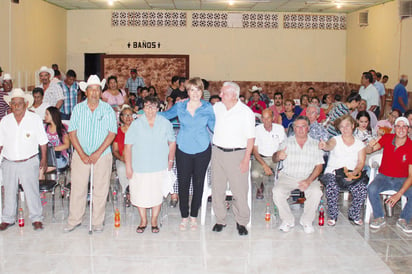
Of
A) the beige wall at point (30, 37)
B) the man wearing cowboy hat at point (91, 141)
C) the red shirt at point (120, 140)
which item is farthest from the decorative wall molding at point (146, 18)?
the man wearing cowboy hat at point (91, 141)

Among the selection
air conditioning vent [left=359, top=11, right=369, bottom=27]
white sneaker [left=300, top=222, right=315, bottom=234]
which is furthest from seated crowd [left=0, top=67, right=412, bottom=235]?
air conditioning vent [left=359, top=11, right=369, bottom=27]

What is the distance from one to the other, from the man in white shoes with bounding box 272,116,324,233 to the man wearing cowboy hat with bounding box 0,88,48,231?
2.33 meters

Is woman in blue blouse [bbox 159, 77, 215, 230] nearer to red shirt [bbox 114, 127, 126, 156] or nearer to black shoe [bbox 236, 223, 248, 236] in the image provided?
black shoe [bbox 236, 223, 248, 236]

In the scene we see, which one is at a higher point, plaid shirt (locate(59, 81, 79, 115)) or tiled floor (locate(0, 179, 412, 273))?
plaid shirt (locate(59, 81, 79, 115))

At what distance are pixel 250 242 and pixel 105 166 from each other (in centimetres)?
154

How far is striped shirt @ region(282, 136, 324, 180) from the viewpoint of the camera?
4996 millimetres

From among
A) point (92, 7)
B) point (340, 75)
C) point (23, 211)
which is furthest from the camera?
point (340, 75)

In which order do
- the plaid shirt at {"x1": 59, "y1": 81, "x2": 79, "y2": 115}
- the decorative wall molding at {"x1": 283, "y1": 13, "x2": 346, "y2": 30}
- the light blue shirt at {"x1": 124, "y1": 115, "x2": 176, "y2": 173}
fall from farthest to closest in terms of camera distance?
the decorative wall molding at {"x1": 283, "y1": 13, "x2": 346, "y2": 30}
the plaid shirt at {"x1": 59, "y1": 81, "x2": 79, "y2": 115}
the light blue shirt at {"x1": 124, "y1": 115, "x2": 176, "y2": 173}

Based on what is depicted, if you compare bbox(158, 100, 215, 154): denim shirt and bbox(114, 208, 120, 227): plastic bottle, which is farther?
bbox(114, 208, 120, 227): plastic bottle

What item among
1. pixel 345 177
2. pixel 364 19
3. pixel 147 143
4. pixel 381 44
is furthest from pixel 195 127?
pixel 364 19

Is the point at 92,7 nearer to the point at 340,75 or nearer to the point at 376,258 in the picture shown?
the point at 340,75

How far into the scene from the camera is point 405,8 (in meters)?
9.95

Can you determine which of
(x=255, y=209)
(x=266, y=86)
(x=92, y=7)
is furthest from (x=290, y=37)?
(x=255, y=209)

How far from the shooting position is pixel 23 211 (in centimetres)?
538
